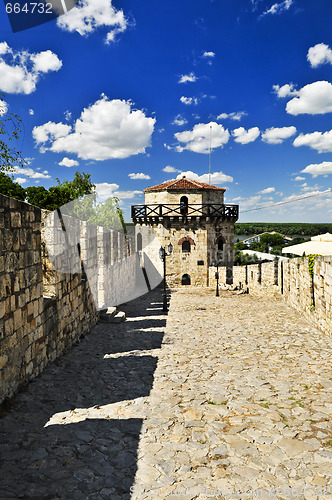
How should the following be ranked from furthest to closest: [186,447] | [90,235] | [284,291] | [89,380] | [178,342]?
1. [284,291]
2. [90,235]
3. [178,342]
4. [89,380]
5. [186,447]

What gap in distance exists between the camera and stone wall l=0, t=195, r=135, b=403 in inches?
171

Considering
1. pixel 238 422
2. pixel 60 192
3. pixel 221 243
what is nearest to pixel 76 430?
pixel 238 422

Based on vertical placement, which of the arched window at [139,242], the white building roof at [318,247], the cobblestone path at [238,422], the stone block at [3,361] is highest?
the arched window at [139,242]

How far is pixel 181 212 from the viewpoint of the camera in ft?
90.6

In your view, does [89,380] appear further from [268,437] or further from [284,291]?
[284,291]

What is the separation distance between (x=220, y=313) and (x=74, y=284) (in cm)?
706

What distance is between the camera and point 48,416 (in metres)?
4.09

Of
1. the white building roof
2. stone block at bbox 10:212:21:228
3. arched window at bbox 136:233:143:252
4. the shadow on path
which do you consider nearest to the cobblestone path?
the shadow on path

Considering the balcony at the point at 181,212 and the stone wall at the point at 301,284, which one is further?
the balcony at the point at 181,212

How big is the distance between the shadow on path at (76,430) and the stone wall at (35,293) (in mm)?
392

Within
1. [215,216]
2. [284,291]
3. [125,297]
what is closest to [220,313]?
[284,291]

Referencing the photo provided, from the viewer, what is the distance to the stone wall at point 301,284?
8859mm

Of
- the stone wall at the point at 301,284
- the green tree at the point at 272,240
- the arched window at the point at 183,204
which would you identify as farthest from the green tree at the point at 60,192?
the green tree at the point at 272,240

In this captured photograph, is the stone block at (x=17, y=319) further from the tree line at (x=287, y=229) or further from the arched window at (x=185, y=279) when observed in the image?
the tree line at (x=287, y=229)
